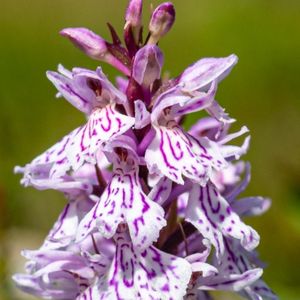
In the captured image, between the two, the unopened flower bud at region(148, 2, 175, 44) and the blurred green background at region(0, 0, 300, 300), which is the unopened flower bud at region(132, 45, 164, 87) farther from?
the blurred green background at region(0, 0, 300, 300)

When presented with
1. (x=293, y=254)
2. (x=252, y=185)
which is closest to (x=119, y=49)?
(x=293, y=254)

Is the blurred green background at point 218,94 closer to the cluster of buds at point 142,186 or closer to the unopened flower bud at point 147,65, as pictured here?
the cluster of buds at point 142,186

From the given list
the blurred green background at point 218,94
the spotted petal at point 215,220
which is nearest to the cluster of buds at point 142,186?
the spotted petal at point 215,220

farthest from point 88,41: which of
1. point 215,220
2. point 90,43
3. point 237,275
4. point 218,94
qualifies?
point 218,94

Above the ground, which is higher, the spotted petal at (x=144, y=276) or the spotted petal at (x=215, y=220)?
the spotted petal at (x=215, y=220)

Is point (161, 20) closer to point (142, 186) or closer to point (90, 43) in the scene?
point (90, 43)

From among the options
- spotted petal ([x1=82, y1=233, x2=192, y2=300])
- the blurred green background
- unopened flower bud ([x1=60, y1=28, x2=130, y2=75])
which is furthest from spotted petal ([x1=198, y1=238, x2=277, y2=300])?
the blurred green background
